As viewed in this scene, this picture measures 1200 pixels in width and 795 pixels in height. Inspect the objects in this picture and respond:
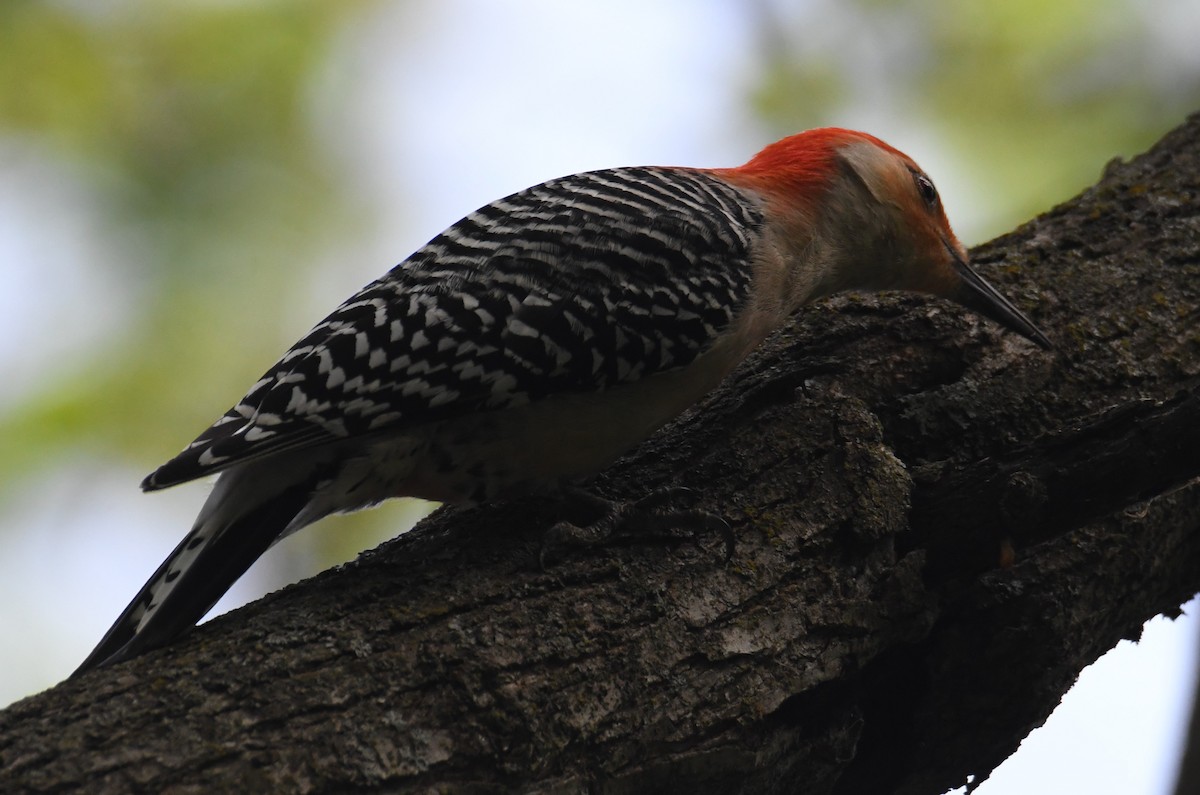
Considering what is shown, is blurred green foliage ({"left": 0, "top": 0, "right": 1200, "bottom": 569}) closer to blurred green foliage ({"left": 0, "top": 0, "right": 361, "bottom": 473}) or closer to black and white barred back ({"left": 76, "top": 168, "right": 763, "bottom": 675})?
blurred green foliage ({"left": 0, "top": 0, "right": 361, "bottom": 473})

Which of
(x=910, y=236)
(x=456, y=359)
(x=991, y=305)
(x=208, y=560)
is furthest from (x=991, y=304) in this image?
(x=208, y=560)

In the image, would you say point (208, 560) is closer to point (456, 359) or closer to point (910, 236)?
point (456, 359)

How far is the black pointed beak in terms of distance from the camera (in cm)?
412

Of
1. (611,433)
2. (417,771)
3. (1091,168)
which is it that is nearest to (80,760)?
(417,771)

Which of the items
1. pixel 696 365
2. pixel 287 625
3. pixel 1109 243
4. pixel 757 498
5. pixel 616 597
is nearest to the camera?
pixel 287 625

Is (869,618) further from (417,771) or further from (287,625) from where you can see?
(287,625)

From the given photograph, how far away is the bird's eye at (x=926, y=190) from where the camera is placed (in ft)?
15.6

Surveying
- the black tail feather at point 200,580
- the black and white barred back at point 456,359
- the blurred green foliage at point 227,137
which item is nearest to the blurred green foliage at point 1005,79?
the blurred green foliage at point 227,137

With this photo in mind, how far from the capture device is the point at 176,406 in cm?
642

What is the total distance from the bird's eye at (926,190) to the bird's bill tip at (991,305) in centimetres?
39

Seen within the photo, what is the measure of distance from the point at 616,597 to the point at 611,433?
678 mm

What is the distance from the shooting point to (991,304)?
4.22 metres

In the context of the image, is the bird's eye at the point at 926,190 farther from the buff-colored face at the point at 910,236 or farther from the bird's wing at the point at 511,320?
the bird's wing at the point at 511,320

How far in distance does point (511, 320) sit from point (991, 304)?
1.87 m
